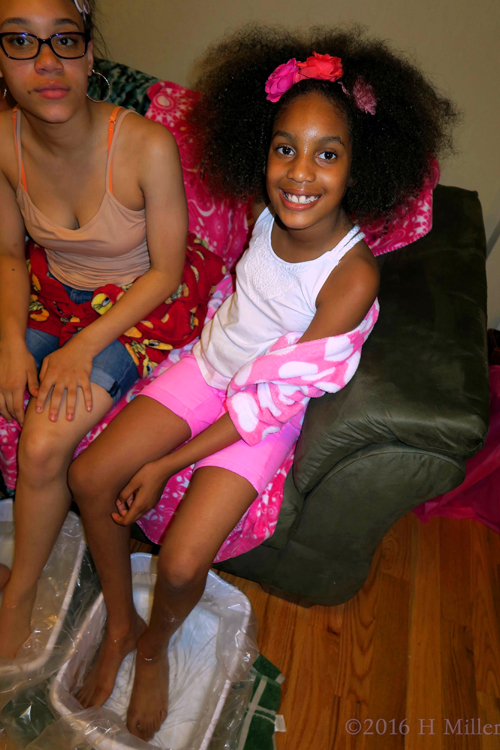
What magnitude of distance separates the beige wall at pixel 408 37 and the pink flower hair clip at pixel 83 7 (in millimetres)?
874

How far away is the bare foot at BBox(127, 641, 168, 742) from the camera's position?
3.40ft

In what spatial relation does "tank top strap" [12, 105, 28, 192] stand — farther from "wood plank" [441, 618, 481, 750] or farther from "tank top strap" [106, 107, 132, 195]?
"wood plank" [441, 618, 481, 750]

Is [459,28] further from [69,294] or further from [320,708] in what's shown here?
[320,708]

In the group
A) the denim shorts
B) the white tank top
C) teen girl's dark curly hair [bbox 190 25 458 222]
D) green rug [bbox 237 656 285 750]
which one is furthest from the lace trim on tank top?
green rug [bbox 237 656 285 750]

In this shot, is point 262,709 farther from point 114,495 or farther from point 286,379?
point 286,379

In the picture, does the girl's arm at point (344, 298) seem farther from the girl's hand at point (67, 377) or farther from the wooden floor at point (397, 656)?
the wooden floor at point (397, 656)

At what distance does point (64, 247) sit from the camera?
1171 millimetres

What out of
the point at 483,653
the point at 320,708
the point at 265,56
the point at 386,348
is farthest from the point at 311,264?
the point at 483,653

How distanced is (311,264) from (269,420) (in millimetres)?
336

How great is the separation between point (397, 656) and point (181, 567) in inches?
29.5

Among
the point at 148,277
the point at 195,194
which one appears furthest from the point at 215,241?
the point at 148,277

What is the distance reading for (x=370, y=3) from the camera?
1569 millimetres

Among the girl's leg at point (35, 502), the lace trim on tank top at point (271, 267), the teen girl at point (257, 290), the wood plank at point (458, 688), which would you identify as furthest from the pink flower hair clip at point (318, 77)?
the wood plank at point (458, 688)

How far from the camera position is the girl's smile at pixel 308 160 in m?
0.92
